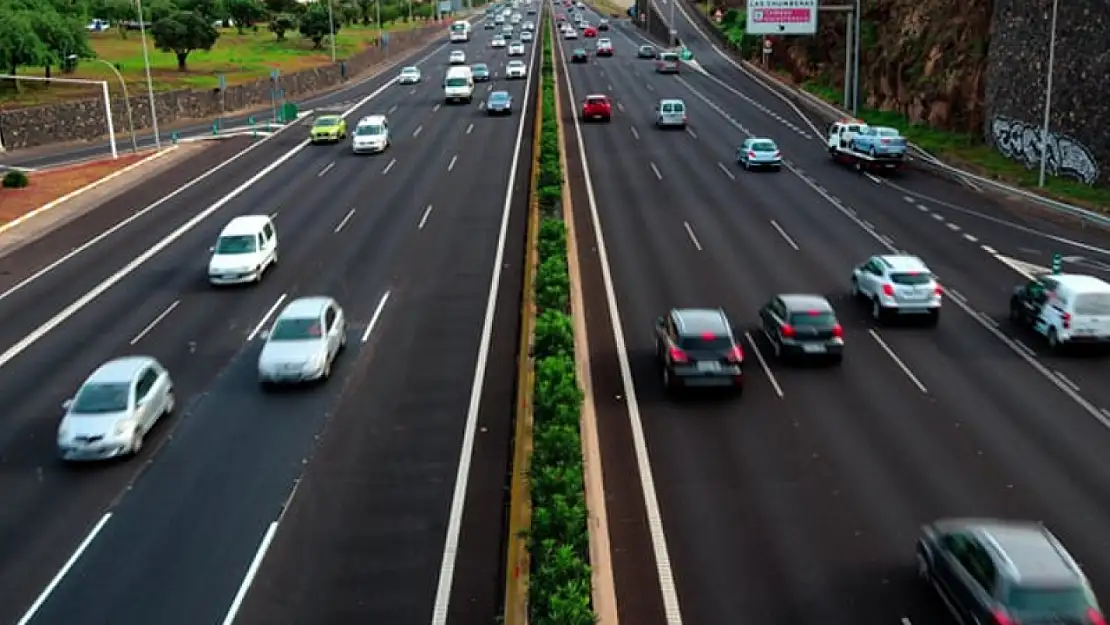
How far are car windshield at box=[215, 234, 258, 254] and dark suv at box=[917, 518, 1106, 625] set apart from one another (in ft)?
79.7

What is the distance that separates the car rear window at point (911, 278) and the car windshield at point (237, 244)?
1897 centimetres

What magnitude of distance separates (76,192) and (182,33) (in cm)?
4758

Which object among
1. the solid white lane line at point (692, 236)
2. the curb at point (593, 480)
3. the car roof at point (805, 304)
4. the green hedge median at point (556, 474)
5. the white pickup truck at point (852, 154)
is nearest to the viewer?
the green hedge median at point (556, 474)

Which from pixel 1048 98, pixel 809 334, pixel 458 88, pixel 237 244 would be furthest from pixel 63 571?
pixel 458 88

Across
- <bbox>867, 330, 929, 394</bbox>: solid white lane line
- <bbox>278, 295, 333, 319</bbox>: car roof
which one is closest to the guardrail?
<bbox>867, 330, 929, 394</bbox>: solid white lane line

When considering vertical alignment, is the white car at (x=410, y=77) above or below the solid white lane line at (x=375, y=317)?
above

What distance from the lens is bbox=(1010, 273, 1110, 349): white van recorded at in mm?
26812

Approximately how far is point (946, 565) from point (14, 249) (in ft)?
119

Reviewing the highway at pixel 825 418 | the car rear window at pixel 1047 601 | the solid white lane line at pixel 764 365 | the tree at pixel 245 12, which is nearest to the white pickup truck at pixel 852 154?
the highway at pixel 825 418

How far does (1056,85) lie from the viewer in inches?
1912

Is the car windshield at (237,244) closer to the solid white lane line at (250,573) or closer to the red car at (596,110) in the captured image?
the solid white lane line at (250,573)

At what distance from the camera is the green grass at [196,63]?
78.9 metres

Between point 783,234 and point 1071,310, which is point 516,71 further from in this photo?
point 1071,310

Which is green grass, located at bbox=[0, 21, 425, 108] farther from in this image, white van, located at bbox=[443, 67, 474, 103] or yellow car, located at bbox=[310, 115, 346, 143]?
yellow car, located at bbox=[310, 115, 346, 143]
